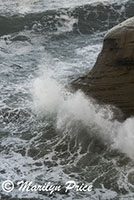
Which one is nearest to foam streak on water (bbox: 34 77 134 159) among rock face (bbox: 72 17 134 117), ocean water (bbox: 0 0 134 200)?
ocean water (bbox: 0 0 134 200)

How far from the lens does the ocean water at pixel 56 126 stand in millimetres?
7004

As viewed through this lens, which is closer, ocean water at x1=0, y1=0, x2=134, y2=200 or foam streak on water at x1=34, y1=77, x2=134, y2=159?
ocean water at x1=0, y1=0, x2=134, y2=200

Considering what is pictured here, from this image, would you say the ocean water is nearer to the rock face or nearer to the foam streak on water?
the foam streak on water

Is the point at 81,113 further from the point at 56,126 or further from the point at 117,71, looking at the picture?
the point at 117,71

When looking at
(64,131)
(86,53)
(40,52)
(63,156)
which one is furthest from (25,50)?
(63,156)

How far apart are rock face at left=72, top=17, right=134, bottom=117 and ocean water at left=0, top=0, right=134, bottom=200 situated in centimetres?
29

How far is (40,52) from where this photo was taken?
45.9ft

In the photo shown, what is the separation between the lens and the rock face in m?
7.80

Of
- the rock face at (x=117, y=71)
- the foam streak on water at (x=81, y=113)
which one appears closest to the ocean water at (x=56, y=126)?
the foam streak on water at (x=81, y=113)

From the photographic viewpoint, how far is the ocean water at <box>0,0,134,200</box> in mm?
7004

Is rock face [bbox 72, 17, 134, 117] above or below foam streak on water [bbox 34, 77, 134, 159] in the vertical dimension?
above

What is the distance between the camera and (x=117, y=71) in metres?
7.98

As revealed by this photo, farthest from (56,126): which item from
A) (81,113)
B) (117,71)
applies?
(117,71)

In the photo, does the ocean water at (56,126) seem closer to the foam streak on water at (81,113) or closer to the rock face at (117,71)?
the foam streak on water at (81,113)
